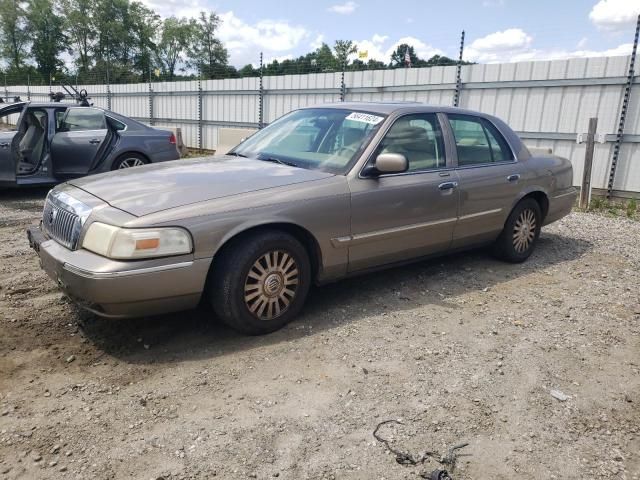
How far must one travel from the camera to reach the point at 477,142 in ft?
16.4

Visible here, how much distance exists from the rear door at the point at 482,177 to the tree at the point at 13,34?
65.4 meters

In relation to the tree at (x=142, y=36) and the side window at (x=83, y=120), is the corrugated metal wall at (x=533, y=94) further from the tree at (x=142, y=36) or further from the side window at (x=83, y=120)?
the tree at (x=142, y=36)

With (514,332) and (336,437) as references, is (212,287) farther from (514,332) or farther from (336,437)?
(514,332)

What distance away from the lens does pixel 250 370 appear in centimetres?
319

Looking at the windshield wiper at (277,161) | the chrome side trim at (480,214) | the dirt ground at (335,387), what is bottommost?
the dirt ground at (335,387)

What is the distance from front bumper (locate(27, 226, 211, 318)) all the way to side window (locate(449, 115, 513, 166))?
2.72 metres

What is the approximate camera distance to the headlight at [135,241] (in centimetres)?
303

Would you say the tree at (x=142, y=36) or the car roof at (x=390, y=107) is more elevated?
the tree at (x=142, y=36)

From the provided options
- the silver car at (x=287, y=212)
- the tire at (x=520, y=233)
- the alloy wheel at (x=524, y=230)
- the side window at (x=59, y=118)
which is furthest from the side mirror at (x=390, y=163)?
the side window at (x=59, y=118)

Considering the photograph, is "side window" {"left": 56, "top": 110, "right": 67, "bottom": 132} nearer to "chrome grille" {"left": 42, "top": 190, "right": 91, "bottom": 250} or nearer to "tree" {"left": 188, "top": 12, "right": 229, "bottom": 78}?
"chrome grille" {"left": 42, "top": 190, "right": 91, "bottom": 250}

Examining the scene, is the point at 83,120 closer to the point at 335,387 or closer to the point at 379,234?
the point at 379,234

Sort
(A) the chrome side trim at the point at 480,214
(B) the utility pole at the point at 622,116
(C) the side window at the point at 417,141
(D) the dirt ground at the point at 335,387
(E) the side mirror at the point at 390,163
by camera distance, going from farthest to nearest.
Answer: (B) the utility pole at the point at 622,116
(A) the chrome side trim at the point at 480,214
(C) the side window at the point at 417,141
(E) the side mirror at the point at 390,163
(D) the dirt ground at the point at 335,387

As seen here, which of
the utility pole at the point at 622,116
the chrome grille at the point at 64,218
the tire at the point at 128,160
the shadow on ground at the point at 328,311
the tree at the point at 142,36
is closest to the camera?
the chrome grille at the point at 64,218

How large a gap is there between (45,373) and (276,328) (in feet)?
4.79
